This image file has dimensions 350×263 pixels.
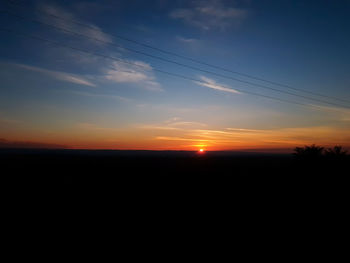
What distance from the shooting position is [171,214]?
11.6m

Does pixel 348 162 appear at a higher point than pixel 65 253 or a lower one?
higher

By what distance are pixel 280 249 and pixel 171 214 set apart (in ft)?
18.6

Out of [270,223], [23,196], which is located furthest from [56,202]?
[270,223]

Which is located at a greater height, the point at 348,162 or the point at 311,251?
the point at 348,162

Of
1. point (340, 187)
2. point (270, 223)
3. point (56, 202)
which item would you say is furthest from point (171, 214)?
point (340, 187)

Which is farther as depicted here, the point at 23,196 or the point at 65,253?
the point at 23,196

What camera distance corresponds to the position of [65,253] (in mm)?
7273

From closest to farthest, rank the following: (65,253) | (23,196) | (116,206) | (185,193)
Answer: (65,253)
(116,206)
(23,196)
(185,193)

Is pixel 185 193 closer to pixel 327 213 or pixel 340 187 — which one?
pixel 327 213

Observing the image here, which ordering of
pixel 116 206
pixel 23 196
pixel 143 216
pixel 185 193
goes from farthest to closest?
pixel 185 193 < pixel 23 196 < pixel 116 206 < pixel 143 216

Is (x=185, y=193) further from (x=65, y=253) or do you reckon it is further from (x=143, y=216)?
(x=65, y=253)

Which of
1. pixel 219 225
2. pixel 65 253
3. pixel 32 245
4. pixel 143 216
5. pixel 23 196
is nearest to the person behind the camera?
pixel 65 253

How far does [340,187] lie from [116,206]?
16857 millimetres

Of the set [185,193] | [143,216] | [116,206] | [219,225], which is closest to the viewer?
[219,225]
